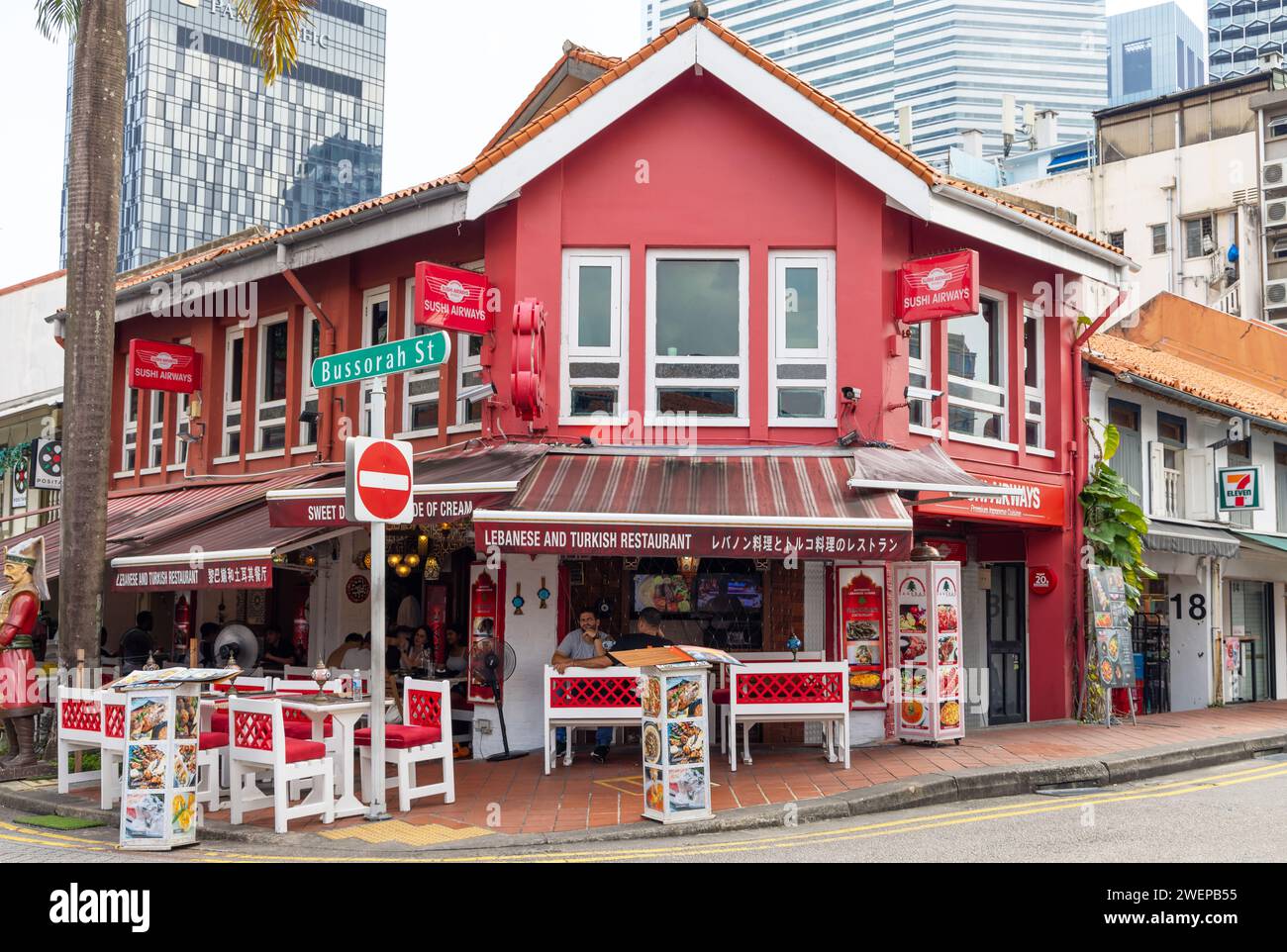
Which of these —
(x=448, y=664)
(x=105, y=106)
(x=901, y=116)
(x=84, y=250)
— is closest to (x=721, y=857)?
(x=448, y=664)

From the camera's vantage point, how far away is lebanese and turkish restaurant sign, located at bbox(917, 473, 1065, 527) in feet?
47.0

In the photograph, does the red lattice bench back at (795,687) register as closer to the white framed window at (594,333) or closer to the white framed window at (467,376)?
the white framed window at (594,333)

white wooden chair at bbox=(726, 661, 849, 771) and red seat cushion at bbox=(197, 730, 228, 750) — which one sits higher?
white wooden chair at bbox=(726, 661, 849, 771)

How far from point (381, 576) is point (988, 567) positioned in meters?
9.90

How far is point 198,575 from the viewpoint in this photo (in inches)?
493

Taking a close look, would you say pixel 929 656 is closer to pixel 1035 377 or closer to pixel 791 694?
pixel 791 694

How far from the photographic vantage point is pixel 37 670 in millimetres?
12781

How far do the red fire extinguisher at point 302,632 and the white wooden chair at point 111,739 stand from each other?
22.1ft

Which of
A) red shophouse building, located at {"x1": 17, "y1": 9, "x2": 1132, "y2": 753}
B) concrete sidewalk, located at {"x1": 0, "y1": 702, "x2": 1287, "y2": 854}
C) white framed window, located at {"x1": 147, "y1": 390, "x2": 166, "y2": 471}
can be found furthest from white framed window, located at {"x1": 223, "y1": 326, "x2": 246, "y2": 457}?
concrete sidewalk, located at {"x1": 0, "y1": 702, "x2": 1287, "y2": 854}

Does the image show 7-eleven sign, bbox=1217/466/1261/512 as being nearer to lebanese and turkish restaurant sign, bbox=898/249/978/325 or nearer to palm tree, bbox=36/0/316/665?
lebanese and turkish restaurant sign, bbox=898/249/978/325

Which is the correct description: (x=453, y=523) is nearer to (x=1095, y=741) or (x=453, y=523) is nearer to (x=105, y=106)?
(x=105, y=106)

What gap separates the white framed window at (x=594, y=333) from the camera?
45.2 feet

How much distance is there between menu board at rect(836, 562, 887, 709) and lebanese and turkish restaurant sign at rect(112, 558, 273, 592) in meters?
6.11

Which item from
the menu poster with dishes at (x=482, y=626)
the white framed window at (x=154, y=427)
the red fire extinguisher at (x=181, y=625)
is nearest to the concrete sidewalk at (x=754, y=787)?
the menu poster with dishes at (x=482, y=626)
